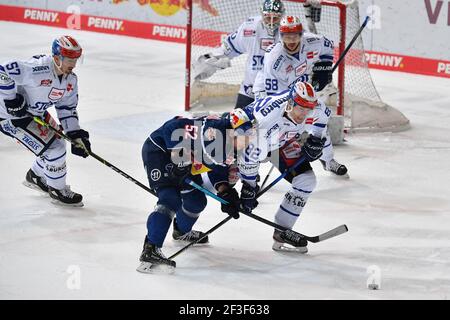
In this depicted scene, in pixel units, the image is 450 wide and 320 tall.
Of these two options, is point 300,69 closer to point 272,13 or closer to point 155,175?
point 272,13

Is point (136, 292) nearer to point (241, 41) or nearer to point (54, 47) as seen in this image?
point (54, 47)

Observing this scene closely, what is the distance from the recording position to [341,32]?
358 inches

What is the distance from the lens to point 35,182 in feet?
24.6

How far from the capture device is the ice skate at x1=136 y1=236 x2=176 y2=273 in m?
5.86

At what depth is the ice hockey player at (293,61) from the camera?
24.4 ft

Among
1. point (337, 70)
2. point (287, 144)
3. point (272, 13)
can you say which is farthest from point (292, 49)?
point (337, 70)

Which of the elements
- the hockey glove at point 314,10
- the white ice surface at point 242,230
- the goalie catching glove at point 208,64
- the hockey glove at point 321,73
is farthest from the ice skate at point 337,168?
the hockey glove at point 314,10

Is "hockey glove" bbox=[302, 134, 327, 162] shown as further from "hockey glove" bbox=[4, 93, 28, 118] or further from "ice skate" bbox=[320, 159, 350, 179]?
"hockey glove" bbox=[4, 93, 28, 118]

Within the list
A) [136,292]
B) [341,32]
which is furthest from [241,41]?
[136,292]

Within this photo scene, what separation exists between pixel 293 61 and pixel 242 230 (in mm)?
1463

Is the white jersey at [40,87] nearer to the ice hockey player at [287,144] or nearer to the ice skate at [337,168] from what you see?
the ice hockey player at [287,144]

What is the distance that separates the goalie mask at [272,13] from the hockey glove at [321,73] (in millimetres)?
501

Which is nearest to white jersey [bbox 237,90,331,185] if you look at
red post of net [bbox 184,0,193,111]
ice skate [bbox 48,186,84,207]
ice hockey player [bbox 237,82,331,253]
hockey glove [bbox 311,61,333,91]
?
ice hockey player [bbox 237,82,331,253]

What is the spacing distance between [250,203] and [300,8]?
5547 mm
